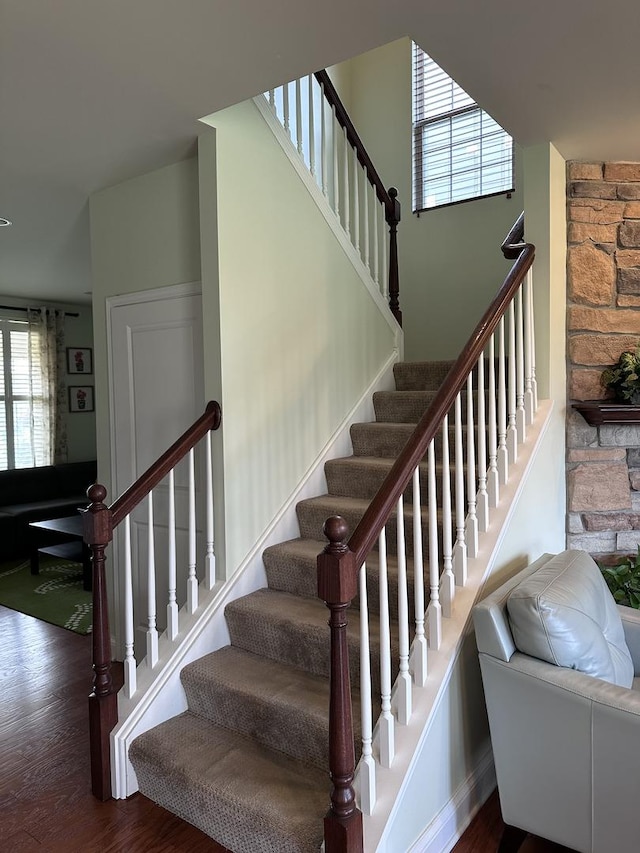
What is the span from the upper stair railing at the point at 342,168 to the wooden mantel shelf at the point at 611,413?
151 cm

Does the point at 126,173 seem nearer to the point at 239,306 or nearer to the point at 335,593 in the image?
the point at 239,306

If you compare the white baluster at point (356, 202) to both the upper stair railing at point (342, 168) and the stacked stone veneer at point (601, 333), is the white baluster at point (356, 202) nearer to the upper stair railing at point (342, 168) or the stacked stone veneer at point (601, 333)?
the upper stair railing at point (342, 168)

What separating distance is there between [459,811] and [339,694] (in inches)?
34.1

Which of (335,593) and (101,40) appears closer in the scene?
(335,593)

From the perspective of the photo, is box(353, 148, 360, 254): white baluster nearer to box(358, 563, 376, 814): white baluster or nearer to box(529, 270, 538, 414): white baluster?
box(529, 270, 538, 414): white baluster

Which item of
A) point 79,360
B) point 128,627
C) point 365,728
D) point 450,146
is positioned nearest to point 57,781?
point 128,627

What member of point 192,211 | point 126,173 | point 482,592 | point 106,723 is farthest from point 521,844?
point 126,173

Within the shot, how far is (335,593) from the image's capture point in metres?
1.64

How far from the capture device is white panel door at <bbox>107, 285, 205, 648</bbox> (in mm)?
3002

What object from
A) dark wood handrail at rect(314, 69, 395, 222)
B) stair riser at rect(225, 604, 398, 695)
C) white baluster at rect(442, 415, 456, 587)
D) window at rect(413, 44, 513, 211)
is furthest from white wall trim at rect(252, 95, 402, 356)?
stair riser at rect(225, 604, 398, 695)

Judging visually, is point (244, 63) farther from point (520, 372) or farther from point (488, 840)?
point (488, 840)

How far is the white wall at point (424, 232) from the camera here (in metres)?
4.53

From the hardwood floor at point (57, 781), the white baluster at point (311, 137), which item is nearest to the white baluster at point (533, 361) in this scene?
the white baluster at point (311, 137)

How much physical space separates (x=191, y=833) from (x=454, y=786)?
0.91m
